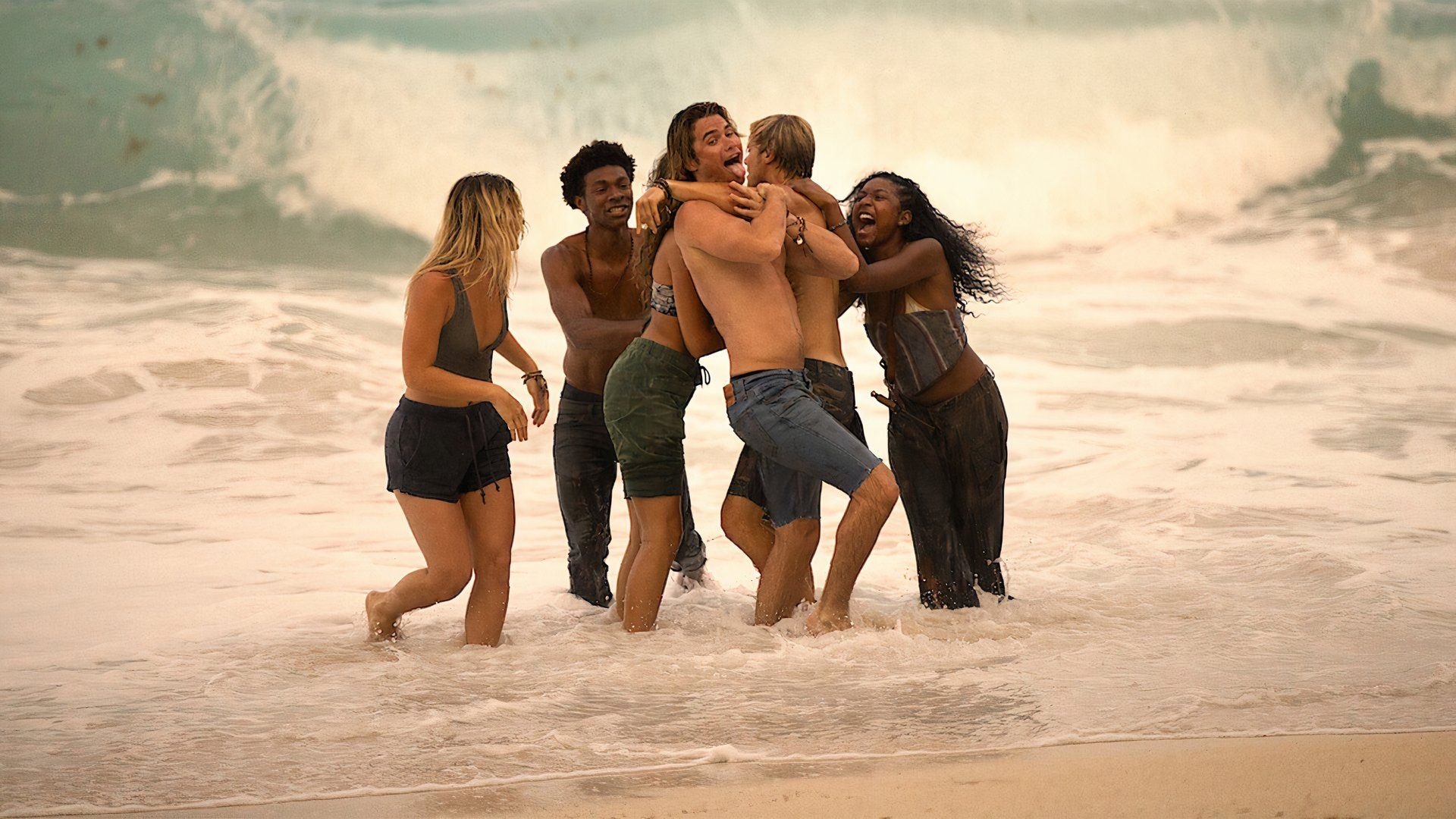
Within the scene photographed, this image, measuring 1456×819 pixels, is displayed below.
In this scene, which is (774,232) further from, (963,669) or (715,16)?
(715,16)

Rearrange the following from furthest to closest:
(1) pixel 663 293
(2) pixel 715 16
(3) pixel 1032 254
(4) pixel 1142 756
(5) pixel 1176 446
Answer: (2) pixel 715 16, (3) pixel 1032 254, (5) pixel 1176 446, (1) pixel 663 293, (4) pixel 1142 756

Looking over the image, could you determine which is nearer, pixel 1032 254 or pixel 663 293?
pixel 663 293

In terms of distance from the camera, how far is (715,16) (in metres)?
21.1

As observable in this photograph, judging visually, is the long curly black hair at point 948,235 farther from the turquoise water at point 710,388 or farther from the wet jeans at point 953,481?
the turquoise water at point 710,388

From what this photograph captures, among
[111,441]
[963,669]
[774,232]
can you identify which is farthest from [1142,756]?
[111,441]

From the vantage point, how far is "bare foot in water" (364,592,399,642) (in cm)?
427

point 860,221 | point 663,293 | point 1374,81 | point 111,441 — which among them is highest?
point 1374,81

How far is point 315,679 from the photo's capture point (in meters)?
3.98

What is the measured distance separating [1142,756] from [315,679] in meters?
2.40

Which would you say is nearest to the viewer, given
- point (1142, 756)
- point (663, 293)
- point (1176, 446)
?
point (1142, 756)

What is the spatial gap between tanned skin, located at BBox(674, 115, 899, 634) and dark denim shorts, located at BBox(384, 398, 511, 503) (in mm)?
781

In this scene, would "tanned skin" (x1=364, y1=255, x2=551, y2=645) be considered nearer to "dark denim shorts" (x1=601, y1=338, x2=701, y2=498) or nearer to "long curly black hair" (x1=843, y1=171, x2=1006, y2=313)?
"dark denim shorts" (x1=601, y1=338, x2=701, y2=498)

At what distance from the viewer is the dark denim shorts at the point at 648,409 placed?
4.12m

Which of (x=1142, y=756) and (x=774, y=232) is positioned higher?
(x=774, y=232)
